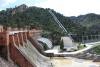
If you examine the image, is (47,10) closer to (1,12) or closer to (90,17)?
(1,12)

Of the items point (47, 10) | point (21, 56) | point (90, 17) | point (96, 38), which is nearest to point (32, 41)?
point (21, 56)

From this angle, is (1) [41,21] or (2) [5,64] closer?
(2) [5,64]

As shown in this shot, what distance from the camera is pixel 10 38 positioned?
85.9ft

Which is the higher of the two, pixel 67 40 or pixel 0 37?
pixel 0 37

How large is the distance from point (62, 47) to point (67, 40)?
12.3ft

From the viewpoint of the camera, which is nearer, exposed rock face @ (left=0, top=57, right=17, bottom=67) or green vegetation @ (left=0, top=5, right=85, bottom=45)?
exposed rock face @ (left=0, top=57, right=17, bottom=67)

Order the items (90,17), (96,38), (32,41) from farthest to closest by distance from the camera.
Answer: (90,17), (96,38), (32,41)

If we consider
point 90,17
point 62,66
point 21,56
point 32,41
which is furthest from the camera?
point 90,17

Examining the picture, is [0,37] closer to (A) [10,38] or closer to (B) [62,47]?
(A) [10,38]

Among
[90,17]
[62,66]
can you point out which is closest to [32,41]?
[62,66]

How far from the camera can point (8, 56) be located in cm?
2538

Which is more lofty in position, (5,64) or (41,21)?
(41,21)

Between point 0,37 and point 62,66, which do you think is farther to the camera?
point 62,66

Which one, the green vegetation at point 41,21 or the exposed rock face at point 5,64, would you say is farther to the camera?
the green vegetation at point 41,21
